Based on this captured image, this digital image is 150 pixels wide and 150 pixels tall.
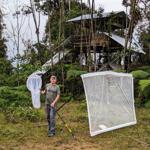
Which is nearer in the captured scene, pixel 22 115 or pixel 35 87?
pixel 22 115

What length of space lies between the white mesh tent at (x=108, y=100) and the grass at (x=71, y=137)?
0.75ft

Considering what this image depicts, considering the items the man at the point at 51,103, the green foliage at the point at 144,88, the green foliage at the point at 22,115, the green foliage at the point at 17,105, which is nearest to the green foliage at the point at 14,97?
the green foliage at the point at 17,105

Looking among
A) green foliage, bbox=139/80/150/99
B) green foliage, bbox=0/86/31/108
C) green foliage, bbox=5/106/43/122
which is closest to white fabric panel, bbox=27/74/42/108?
green foliage, bbox=0/86/31/108

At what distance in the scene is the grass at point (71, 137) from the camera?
33.3 ft

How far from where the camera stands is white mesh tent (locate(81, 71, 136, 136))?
11.4 metres

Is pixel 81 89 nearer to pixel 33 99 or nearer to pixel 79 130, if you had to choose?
pixel 33 99

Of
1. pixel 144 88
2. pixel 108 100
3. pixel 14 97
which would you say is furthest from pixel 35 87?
pixel 108 100

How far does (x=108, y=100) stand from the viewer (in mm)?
11914

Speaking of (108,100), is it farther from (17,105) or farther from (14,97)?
(14,97)

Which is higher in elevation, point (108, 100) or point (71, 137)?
point (108, 100)

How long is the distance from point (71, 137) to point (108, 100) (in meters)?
1.54

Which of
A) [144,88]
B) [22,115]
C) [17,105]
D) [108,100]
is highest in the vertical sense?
[108,100]

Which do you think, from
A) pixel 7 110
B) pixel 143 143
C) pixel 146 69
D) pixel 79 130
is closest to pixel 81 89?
pixel 146 69

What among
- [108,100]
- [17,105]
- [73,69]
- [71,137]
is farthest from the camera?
[73,69]
